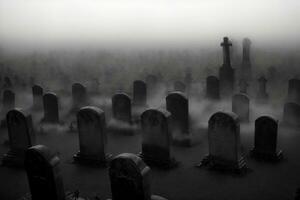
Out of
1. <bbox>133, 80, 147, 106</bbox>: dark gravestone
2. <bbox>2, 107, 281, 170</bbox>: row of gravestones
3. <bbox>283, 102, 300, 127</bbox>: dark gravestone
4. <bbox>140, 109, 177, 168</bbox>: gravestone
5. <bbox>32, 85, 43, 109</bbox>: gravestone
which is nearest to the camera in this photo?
<bbox>2, 107, 281, 170</bbox>: row of gravestones

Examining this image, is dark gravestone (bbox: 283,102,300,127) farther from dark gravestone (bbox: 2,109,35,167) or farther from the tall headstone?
dark gravestone (bbox: 2,109,35,167)

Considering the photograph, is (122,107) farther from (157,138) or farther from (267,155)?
(267,155)

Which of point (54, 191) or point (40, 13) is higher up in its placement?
point (40, 13)

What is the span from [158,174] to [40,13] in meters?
49.0

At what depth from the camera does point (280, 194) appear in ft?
29.6

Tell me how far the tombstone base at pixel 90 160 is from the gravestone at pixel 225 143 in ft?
10.9

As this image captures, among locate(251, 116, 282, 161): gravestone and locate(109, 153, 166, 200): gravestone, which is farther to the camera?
locate(251, 116, 282, 161): gravestone

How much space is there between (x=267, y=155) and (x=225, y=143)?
5.52 ft

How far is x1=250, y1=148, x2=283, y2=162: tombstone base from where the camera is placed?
11.0m

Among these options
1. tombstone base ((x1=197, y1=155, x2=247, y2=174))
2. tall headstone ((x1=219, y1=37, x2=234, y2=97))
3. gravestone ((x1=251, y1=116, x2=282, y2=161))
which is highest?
tall headstone ((x1=219, y1=37, x2=234, y2=97))

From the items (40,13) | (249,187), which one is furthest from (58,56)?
(249,187)

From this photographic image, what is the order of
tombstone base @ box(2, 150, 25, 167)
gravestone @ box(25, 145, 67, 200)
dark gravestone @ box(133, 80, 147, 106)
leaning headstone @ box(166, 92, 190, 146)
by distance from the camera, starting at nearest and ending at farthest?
gravestone @ box(25, 145, 67, 200), tombstone base @ box(2, 150, 25, 167), leaning headstone @ box(166, 92, 190, 146), dark gravestone @ box(133, 80, 147, 106)

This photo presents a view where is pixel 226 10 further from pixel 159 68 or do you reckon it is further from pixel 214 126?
pixel 214 126

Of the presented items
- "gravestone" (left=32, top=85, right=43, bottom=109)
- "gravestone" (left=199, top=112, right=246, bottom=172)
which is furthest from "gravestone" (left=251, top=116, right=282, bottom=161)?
"gravestone" (left=32, top=85, right=43, bottom=109)
